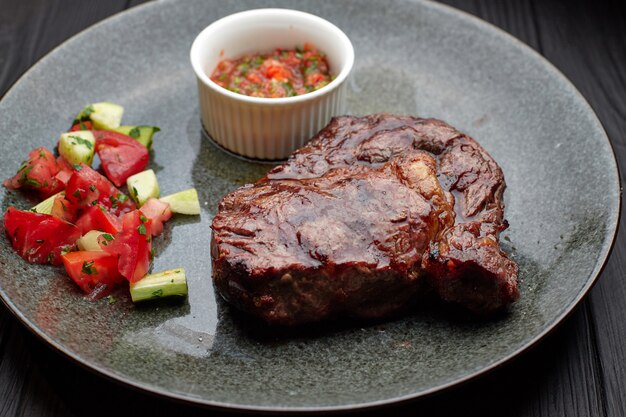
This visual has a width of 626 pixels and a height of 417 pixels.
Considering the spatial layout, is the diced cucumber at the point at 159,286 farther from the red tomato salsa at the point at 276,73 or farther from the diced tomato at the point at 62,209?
the red tomato salsa at the point at 276,73

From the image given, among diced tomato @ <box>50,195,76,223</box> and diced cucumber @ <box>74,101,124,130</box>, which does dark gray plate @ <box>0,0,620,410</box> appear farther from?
diced tomato @ <box>50,195,76,223</box>

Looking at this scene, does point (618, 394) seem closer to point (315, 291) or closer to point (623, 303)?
point (623, 303)

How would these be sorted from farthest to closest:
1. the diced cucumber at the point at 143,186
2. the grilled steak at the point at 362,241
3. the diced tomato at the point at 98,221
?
the diced cucumber at the point at 143,186, the diced tomato at the point at 98,221, the grilled steak at the point at 362,241

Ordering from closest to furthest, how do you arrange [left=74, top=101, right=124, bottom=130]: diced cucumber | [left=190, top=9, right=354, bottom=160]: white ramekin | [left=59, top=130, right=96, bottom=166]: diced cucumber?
1. [left=59, top=130, right=96, bottom=166]: diced cucumber
2. [left=190, top=9, right=354, bottom=160]: white ramekin
3. [left=74, top=101, right=124, bottom=130]: diced cucumber

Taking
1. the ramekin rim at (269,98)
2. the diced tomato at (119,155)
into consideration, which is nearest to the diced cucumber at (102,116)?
the diced tomato at (119,155)

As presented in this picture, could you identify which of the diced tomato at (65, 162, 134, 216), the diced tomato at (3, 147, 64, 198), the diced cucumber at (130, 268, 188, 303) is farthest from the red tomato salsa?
the diced cucumber at (130, 268, 188, 303)

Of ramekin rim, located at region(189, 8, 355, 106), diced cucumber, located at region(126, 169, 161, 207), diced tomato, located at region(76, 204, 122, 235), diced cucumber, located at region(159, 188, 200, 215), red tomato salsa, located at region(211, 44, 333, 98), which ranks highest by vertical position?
ramekin rim, located at region(189, 8, 355, 106)
